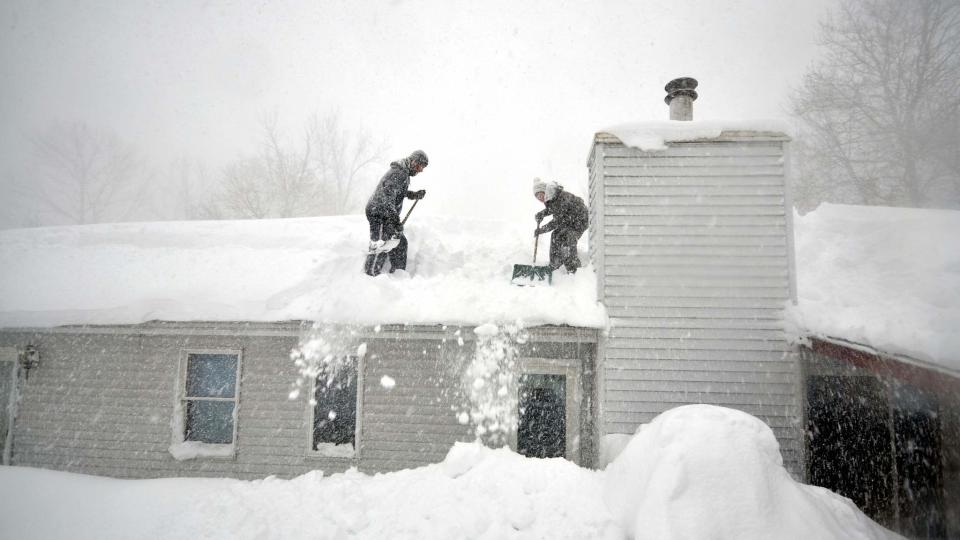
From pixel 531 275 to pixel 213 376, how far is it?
5.22m

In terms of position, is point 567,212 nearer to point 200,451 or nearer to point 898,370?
point 898,370

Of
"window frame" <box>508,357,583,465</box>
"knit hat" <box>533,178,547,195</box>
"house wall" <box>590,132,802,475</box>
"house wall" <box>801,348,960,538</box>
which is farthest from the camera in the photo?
"knit hat" <box>533,178,547,195</box>

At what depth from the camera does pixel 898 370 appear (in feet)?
13.3

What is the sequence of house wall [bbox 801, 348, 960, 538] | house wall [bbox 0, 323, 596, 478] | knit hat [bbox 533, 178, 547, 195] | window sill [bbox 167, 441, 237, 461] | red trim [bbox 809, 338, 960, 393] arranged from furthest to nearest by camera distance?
1. knit hat [bbox 533, 178, 547, 195]
2. window sill [bbox 167, 441, 237, 461]
3. house wall [bbox 0, 323, 596, 478]
4. house wall [bbox 801, 348, 960, 538]
5. red trim [bbox 809, 338, 960, 393]

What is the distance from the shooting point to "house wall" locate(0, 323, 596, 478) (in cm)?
664

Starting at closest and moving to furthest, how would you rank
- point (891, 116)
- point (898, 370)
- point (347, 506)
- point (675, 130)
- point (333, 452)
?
point (898, 370) < point (347, 506) < point (675, 130) < point (333, 452) < point (891, 116)

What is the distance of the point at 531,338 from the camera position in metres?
6.23

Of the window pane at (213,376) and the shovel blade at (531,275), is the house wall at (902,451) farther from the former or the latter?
the window pane at (213,376)

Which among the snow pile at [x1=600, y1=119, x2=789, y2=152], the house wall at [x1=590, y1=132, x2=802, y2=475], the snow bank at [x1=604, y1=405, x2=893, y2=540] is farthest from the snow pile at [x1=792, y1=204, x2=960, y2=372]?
the snow pile at [x1=600, y1=119, x2=789, y2=152]

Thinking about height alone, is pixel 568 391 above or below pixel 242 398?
above

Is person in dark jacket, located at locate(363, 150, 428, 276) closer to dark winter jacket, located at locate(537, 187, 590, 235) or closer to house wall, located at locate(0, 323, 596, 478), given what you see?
house wall, located at locate(0, 323, 596, 478)

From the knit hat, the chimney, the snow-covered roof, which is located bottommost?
the snow-covered roof

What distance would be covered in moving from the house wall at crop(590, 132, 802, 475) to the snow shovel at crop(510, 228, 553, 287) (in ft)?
2.59

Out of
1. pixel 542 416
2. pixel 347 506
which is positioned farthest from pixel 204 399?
pixel 542 416
